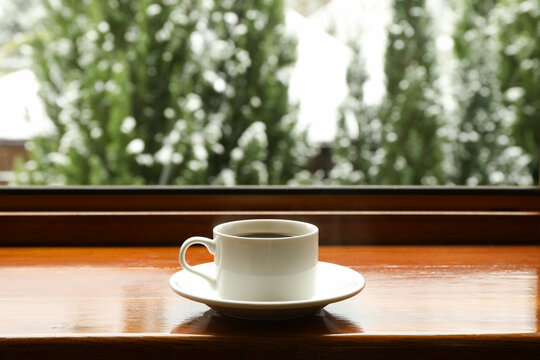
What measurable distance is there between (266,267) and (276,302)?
3cm

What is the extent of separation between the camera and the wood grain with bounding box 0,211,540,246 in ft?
2.80

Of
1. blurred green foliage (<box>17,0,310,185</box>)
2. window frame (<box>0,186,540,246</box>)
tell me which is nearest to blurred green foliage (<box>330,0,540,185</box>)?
blurred green foliage (<box>17,0,310,185</box>)

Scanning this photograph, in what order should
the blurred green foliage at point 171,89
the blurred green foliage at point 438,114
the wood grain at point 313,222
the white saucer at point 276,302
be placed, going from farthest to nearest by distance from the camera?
the blurred green foliage at point 438,114 < the blurred green foliage at point 171,89 < the wood grain at point 313,222 < the white saucer at point 276,302

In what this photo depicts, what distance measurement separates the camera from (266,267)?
1.55 feet

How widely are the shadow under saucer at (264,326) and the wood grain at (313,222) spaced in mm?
374

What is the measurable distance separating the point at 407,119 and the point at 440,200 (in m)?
1.41

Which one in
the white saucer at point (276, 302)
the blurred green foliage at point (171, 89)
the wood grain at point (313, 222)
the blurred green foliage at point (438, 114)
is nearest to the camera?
the white saucer at point (276, 302)

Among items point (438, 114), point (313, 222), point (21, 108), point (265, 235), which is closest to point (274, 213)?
point (313, 222)

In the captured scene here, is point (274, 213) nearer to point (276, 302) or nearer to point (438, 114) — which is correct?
point (276, 302)

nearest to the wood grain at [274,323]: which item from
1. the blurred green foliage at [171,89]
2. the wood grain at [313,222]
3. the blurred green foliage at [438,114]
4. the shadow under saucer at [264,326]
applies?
the shadow under saucer at [264,326]

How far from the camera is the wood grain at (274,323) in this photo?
1.46ft

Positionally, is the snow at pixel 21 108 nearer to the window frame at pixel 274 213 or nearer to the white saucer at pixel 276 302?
the window frame at pixel 274 213

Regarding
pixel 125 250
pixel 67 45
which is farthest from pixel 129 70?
pixel 125 250

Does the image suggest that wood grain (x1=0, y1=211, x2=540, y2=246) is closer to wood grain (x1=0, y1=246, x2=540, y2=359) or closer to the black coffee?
wood grain (x1=0, y1=246, x2=540, y2=359)
